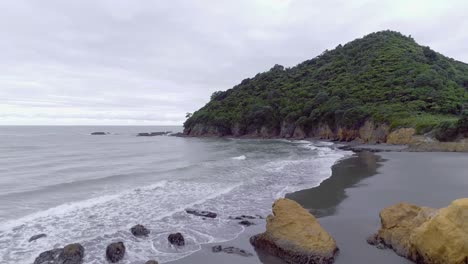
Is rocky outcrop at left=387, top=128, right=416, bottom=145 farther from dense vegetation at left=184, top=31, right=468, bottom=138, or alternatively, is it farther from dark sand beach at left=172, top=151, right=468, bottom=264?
dark sand beach at left=172, top=151, right=468, bottom=264

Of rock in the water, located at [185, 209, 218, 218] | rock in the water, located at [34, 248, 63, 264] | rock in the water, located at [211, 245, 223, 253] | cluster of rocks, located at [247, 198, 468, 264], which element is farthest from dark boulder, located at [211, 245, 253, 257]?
rock in the water, located at [34, 248, 63, 264]

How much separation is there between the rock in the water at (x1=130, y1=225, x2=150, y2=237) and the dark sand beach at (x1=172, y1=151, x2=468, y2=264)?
A: 8.35 ft

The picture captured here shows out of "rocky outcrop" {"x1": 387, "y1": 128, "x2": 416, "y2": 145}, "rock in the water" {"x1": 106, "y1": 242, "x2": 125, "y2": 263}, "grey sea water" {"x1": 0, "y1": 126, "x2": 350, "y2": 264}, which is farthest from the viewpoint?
"rocky outcrop" {"x1": 387, "y1": 128, "x2": 416, "y2": 145}

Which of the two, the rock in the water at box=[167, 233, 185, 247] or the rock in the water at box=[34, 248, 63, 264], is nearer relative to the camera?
the rock in the water at box=[34, 248, 63, 264]

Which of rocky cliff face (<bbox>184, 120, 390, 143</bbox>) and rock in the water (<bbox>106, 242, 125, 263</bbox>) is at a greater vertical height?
rocky cliff face (<bbox>184, 120, 390, 143</bbox>)

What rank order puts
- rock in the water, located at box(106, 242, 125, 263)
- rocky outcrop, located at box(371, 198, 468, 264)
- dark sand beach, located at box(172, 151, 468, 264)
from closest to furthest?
rocky outcrop, located at box(371, 198, 468, 264), dark sand beach, located at box(172, 151, 468, 264), rock in the water, located at box(106, 242, 125, 263)

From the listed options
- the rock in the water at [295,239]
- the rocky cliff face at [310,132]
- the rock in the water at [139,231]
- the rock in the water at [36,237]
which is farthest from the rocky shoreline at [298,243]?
the rocky cliff face at [310,132]

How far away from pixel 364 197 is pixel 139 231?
10.4 m

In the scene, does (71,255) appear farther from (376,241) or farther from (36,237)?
(376,241)

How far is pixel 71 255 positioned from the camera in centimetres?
989

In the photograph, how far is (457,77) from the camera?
70.4 m

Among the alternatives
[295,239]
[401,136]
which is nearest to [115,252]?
[295,239]

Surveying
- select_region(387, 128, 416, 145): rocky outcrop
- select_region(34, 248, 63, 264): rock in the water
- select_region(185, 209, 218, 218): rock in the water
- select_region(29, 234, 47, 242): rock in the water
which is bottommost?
select_region(29, 234, 47, 242): rock in the water

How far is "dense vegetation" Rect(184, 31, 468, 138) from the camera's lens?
5422 cm
